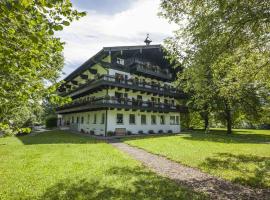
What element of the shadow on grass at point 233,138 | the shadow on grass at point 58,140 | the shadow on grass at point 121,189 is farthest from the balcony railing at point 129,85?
the shadow on grass at point 121,189

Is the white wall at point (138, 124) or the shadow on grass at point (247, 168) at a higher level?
the white wall at point (138, 124)

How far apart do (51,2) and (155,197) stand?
6.16m

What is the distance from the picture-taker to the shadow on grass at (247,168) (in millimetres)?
8329

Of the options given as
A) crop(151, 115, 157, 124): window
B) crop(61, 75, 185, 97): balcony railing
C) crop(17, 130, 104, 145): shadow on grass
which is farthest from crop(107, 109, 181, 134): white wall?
crop(17, 130, 104, 145): shadow on grass

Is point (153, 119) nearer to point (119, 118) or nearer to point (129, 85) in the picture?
point (119, 118)

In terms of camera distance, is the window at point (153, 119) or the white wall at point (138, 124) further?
the window at point (153, 119)

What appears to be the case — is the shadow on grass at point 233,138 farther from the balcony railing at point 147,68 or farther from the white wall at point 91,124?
the white wall at point 91,124

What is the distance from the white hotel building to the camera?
29.3 m

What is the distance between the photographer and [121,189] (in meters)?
7.31

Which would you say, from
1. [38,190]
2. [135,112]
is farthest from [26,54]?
[135,112]

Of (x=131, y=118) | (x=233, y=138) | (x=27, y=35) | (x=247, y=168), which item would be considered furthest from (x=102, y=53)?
(x=27, y=35)

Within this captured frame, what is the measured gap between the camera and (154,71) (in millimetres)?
36875

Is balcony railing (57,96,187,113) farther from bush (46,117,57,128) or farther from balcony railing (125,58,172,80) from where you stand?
bush (46,117,57,128)

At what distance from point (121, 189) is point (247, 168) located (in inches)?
279
